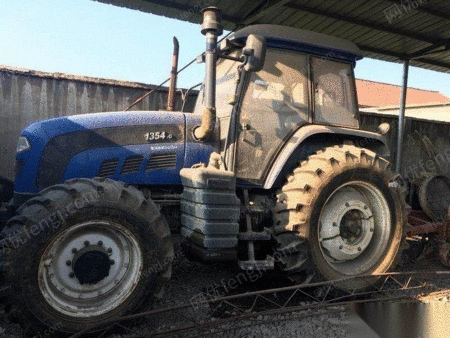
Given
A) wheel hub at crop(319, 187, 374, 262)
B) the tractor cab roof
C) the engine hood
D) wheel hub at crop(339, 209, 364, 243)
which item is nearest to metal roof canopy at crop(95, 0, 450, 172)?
the tractor cab roof

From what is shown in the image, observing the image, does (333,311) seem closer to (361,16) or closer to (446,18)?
(361,16)

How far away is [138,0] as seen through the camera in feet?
19.3

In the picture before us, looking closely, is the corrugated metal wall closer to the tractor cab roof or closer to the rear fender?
the tractor cab roof

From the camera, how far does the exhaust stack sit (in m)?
3.03

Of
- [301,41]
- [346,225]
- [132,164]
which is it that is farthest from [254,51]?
[346,225]

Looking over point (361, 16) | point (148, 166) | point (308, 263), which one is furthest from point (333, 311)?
point (361, 16)

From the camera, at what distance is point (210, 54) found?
10.1 ft

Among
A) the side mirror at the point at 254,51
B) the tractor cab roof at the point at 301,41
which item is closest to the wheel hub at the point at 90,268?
the side mirror at the point at 254,51

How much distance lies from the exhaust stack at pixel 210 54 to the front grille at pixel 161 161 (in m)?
0.44

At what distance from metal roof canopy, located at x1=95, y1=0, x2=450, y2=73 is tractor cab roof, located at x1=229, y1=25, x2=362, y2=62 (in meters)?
2.11

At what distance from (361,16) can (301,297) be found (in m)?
5.11

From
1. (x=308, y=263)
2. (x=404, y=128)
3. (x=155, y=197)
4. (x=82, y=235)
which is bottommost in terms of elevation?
(x=308, y=263)

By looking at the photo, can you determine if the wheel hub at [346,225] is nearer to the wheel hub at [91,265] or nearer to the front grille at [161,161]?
the front grille at [161,161]

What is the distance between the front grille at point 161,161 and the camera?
3326 millimetres
